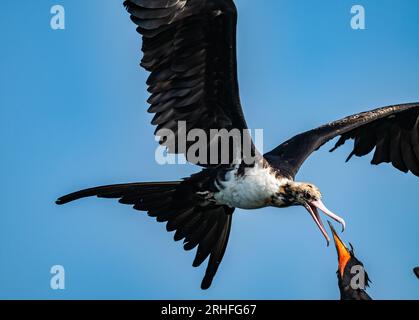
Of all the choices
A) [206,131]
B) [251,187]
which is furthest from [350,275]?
[206,131]

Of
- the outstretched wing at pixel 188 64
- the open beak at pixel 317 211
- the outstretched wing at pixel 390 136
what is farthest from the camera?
the outstretched wing at pixel 390 136

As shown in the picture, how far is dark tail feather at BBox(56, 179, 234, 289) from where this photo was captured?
888 cm

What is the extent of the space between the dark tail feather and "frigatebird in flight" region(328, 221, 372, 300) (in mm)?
1085

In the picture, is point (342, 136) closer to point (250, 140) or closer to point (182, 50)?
point (250, 140)

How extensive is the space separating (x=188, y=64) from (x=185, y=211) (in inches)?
60.3

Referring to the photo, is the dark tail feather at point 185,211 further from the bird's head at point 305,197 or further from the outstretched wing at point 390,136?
the outstretched wing at point 390,136

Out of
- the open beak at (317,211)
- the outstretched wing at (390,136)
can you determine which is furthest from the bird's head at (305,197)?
the outstretched wing at (390,136)

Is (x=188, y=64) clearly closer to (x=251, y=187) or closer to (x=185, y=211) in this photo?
(x=251, y=187)

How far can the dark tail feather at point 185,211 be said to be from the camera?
29.1 ft

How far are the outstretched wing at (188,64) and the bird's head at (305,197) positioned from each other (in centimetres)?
63

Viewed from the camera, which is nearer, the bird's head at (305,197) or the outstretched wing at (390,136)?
the bird's head at (305,197)

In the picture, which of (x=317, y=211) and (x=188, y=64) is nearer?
(x=188, y=64)

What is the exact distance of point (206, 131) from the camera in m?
8.74
